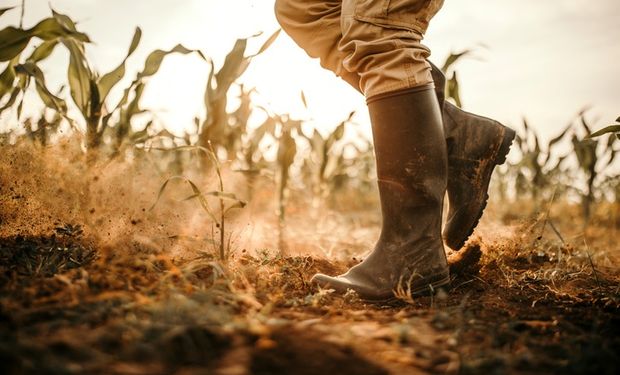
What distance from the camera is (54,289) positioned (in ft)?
3.12

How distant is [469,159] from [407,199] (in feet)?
1.29

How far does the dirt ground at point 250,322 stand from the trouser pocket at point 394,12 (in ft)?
2.67

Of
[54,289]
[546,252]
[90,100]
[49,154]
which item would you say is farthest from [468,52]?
[54,289]

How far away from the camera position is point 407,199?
1.35 metres

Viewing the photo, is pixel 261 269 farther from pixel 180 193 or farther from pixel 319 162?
pixel 319 162

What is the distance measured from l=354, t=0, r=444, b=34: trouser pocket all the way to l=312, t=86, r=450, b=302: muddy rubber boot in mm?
211

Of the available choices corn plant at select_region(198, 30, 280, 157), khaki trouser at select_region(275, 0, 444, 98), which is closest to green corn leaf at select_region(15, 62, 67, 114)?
corn plant at select_region(198, 30, 280, 157)

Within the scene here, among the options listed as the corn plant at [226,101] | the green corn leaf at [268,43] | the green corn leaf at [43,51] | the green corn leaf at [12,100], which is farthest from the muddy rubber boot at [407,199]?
the green corn leaf at [12,100]

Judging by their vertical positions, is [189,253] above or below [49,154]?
below

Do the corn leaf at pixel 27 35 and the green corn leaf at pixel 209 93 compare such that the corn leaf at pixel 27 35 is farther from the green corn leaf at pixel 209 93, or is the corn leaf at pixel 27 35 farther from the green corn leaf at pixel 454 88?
the green corn leaf at pixel 454 88

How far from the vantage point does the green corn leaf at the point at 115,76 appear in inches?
71.5

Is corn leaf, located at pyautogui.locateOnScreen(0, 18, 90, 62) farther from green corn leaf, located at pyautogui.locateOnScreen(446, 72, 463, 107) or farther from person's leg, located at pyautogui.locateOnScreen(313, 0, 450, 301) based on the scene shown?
green corn leaf, located at pyautogui.locateOnScreen(446, 72, 463, 107)

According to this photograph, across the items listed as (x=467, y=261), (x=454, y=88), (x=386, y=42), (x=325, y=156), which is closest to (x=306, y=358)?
(x=386, y=42)

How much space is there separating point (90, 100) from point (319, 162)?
1.98 metres
